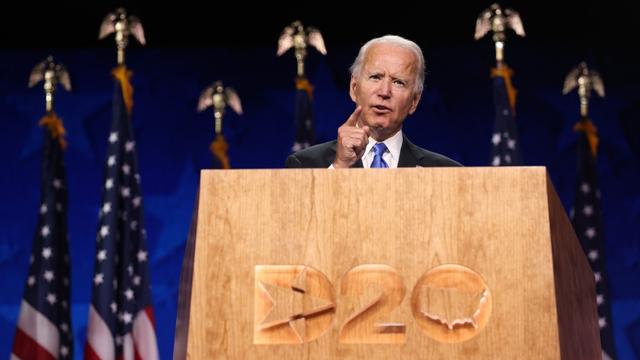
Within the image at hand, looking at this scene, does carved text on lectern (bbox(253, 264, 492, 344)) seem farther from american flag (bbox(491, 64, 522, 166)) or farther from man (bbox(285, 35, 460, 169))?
american flag (bbox(491, 64, 522, 166))

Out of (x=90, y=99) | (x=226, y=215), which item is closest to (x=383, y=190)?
(x=226, y=215)

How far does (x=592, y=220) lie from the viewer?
6.38 m

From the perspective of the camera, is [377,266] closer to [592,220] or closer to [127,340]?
[127,340]

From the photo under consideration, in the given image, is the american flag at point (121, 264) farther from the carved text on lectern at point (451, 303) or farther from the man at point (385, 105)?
the carved text on lectern at point (451, 303)

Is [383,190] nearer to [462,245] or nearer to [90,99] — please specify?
[462,245]

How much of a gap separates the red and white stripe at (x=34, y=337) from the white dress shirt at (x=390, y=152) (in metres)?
3.81

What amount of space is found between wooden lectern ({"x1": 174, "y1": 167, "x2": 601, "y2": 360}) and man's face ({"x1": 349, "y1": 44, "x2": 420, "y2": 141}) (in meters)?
0.94

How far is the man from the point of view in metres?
2.93

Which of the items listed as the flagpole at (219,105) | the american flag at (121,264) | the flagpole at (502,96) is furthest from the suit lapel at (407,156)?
the flagpole at (219,105)

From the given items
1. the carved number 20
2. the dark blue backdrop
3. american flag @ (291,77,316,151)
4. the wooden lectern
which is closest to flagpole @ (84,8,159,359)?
the dark blue backdrop

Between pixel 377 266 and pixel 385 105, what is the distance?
3.49 ft

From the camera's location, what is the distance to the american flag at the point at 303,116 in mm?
6555

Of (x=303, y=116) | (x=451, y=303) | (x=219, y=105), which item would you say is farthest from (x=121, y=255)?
(x=451, y=303)

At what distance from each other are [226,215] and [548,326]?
2.18ft
